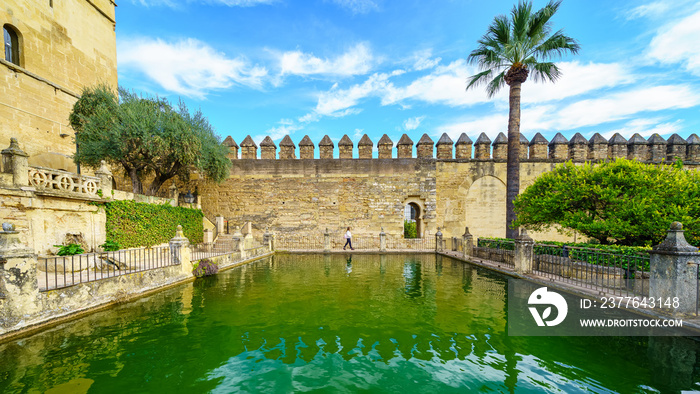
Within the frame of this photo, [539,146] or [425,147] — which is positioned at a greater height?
[425,147]

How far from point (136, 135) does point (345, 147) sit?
1012cm

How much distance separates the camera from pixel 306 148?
16297 millimetres

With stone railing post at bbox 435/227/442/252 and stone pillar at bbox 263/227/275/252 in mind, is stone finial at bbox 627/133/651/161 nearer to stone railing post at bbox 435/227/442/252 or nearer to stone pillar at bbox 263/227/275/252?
stone railing post at bbox 435/227/442/252

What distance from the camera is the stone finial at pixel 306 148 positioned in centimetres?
1625

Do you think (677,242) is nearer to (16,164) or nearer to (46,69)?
(16,164)

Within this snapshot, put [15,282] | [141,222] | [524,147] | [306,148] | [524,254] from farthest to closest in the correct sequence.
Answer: [306,148] < [524,147] < [141,222] < [524,254] < [15,282]

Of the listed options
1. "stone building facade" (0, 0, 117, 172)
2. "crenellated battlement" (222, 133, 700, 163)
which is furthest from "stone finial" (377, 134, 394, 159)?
"stone building facade" (0, 0, 117, 172)

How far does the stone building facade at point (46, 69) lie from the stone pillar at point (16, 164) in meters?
5.99

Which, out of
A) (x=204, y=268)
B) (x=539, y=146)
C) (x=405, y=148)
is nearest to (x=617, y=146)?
(x=539, y=146)

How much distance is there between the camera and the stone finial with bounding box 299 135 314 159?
16.2 metres

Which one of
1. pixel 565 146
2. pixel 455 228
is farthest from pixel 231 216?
pixel 565 146

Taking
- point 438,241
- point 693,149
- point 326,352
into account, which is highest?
point 693,149

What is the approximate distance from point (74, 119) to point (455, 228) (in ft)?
66.9

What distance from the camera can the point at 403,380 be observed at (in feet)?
10.6
